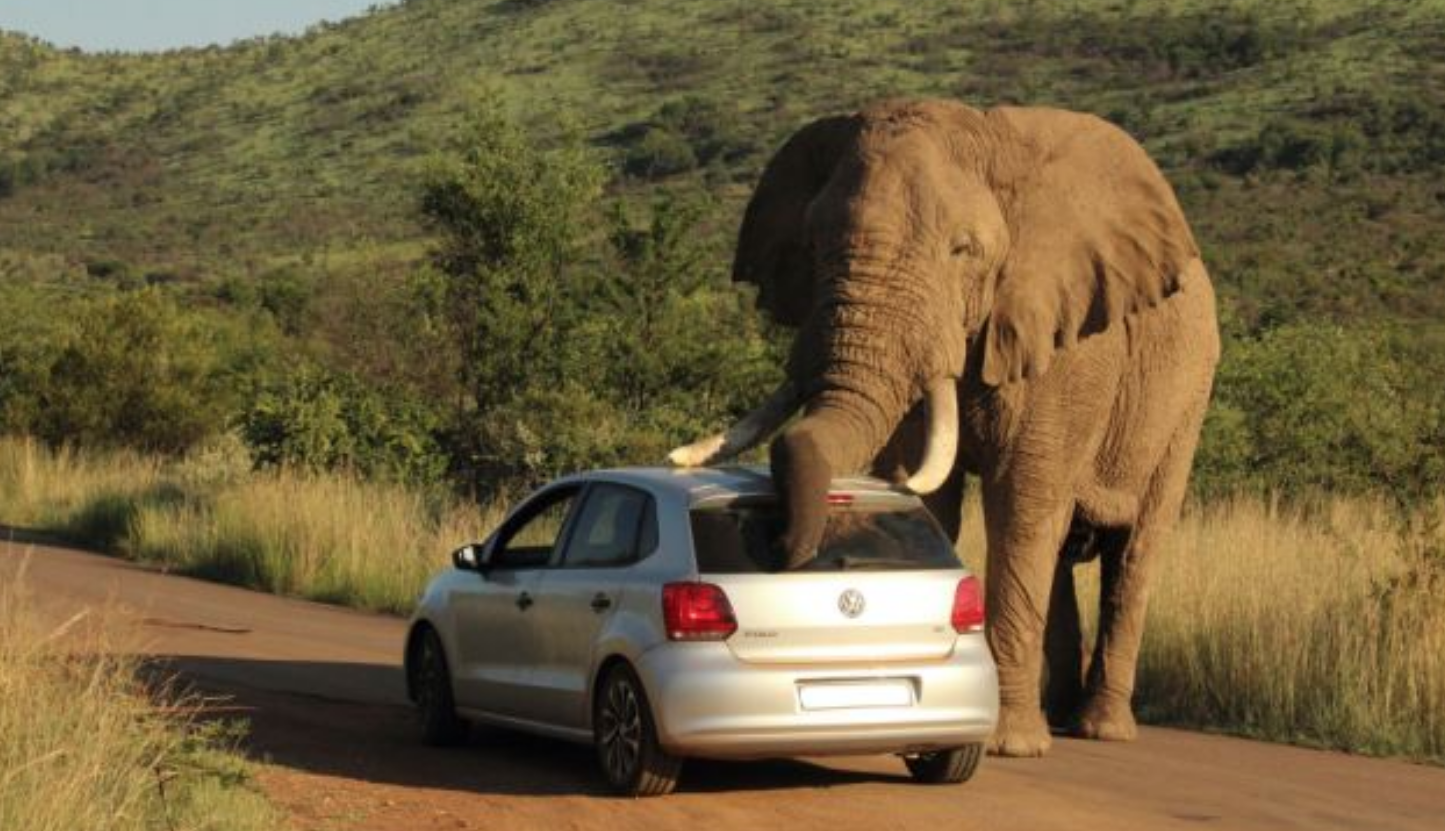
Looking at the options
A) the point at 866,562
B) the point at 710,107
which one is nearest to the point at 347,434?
the point at 866,562

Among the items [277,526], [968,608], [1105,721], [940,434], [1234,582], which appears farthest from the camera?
[277,526]

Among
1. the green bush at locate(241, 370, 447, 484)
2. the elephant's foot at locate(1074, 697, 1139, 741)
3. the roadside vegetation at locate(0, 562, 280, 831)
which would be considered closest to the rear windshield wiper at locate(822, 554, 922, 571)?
the roadside vegetation at locate(0, 562, 280, 831)

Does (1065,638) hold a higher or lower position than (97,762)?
lower

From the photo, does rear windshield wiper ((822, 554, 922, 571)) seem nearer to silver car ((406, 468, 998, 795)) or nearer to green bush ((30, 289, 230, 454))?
silver car ((406, 468, 998, 795))

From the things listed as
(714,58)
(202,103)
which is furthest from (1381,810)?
(202,103)

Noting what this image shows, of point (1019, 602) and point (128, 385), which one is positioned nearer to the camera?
point (1019, 602)

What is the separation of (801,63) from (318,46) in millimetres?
29128

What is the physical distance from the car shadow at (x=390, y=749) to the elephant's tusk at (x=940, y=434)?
1.25 metres

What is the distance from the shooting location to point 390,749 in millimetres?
11664

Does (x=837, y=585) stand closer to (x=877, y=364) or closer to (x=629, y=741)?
(x=629, y=741)

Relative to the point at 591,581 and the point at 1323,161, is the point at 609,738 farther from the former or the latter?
the point at 1323,161

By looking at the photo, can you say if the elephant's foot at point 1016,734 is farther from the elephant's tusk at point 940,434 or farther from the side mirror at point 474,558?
the side mirror at point 474,558

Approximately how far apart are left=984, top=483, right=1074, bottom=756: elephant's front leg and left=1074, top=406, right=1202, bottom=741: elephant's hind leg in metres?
1.13

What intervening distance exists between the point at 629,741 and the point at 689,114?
256ft
